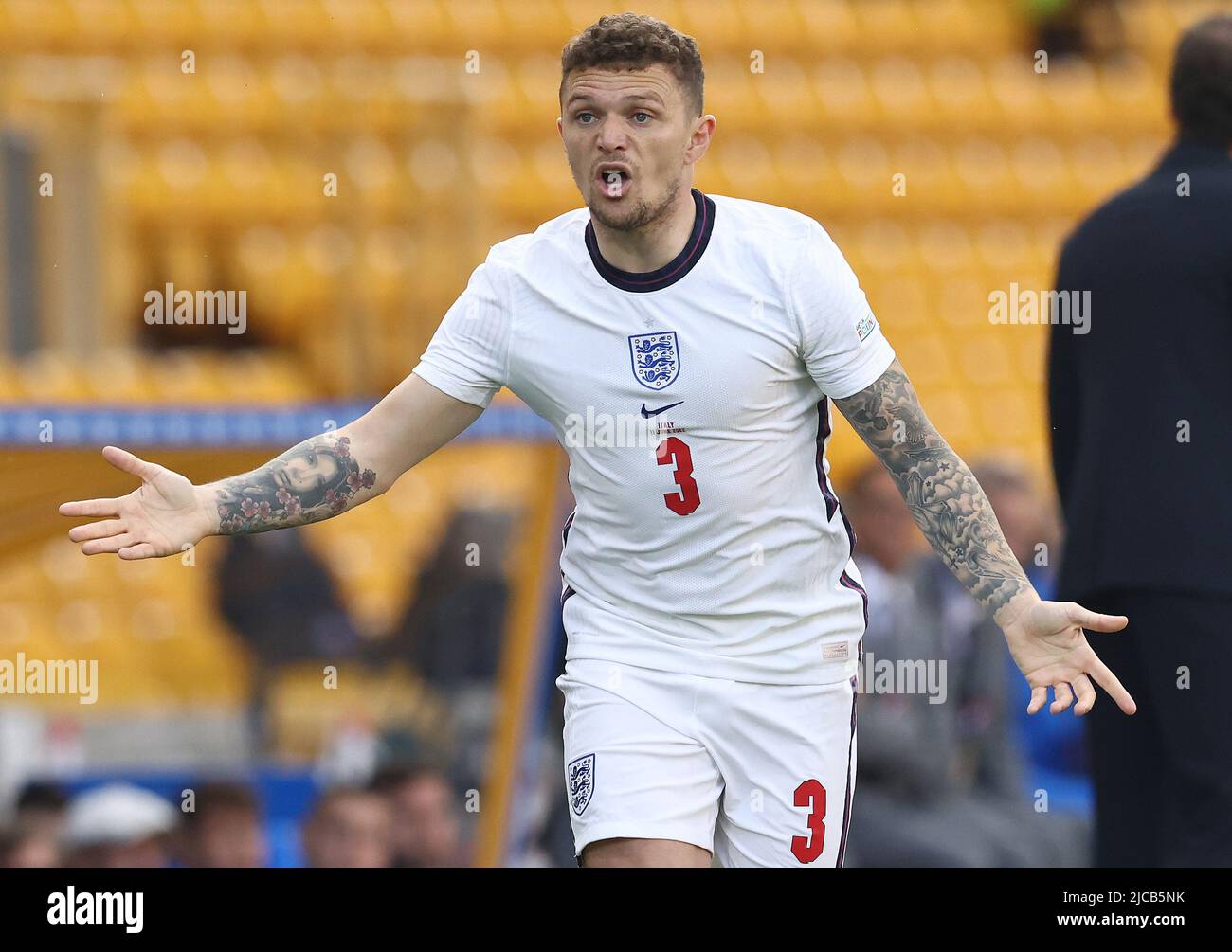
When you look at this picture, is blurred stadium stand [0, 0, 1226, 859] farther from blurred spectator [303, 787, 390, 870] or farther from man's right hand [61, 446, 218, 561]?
man's right hand [61, 446, 218, 561]

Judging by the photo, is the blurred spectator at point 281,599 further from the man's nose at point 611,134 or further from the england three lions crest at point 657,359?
the man's nose at point 611,134

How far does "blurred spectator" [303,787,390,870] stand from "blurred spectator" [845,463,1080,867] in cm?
154

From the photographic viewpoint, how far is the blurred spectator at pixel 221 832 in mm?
6180

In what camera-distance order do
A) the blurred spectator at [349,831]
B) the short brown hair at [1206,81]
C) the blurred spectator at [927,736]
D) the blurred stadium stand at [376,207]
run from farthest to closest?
the blurred stadium stand at [376,207], the blurred spectator at [927,736], the blurred spectator at [349,831], the short brown hair at [1206,81]

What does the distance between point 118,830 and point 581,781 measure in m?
3.01

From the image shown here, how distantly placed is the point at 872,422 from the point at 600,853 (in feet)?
3.09

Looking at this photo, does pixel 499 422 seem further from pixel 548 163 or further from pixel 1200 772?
pixel 548 163

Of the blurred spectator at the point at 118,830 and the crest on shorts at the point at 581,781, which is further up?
the crest on shorts at the point at 581,781

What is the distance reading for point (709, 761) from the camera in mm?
3721

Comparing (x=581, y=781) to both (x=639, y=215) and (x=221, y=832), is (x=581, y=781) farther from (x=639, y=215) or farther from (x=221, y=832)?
(x=221, y=832)

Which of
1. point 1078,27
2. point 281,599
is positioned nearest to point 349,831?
point 281,599

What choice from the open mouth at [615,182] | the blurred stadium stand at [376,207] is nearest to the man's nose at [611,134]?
the open mouth at [615,182]

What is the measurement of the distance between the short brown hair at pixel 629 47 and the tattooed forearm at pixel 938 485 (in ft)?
2.18
